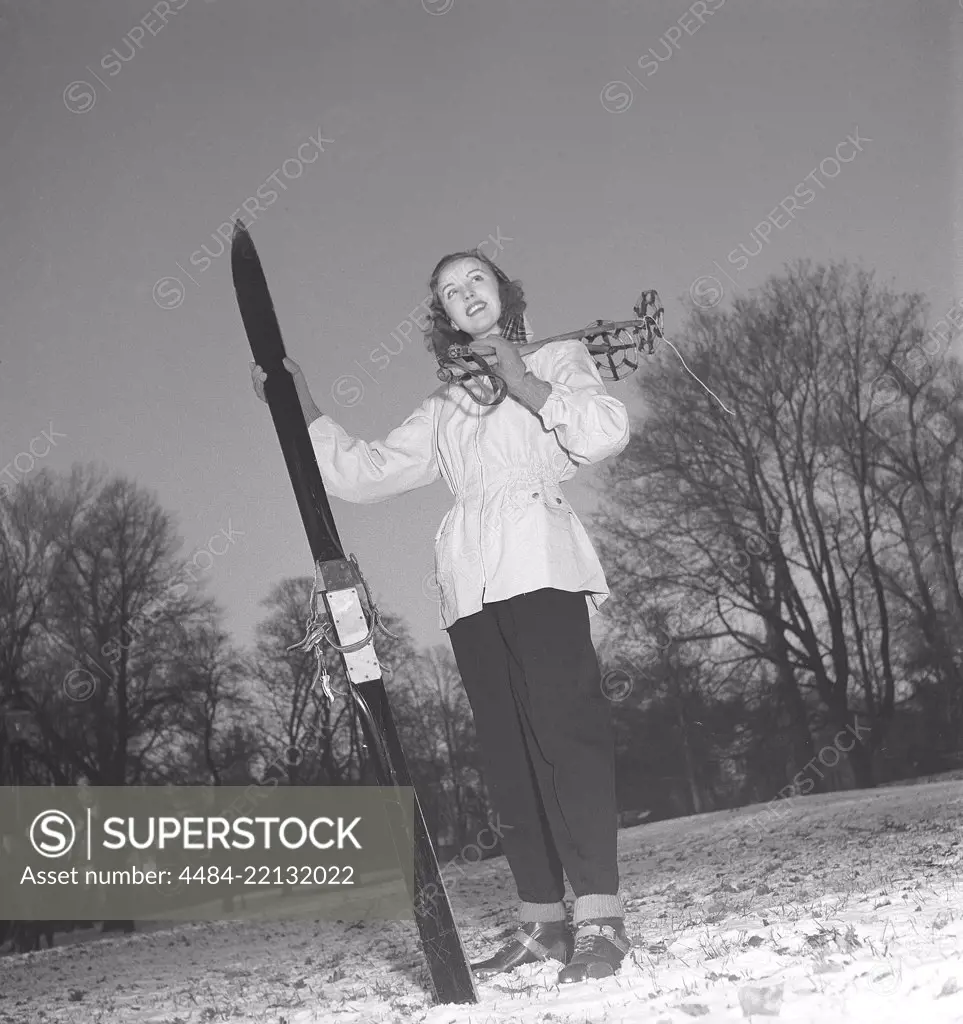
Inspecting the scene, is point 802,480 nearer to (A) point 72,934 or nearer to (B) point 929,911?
(B) point 929,911

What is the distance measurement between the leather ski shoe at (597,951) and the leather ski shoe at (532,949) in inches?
4.3

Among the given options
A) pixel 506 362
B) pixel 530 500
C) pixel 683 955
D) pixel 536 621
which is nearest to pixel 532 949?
pixel 683 955

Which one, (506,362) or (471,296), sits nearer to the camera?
(506,362)

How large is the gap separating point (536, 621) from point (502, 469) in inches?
14.2

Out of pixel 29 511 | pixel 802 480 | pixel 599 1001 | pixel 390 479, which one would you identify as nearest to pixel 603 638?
pixel 802 480

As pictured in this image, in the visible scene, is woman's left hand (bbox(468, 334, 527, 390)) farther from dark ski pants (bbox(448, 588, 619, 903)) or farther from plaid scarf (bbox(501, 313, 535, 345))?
dark ski pants (bbox(448, 588, 619, 903))

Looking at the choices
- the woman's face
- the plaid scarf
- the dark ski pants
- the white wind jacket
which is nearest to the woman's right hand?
the white wind jacket

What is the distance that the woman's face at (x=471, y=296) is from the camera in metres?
2.28

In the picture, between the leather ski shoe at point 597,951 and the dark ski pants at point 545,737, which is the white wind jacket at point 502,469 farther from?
the leather ski shoe at point 597,951

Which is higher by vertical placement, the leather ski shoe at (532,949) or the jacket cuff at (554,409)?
the jacket cuff at (554,409)

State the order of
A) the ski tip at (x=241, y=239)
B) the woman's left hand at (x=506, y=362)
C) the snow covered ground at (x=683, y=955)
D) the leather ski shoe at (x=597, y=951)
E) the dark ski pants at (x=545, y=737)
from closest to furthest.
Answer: the snow covered ground at (x=683, y=955) → the leather ski shoe at (x=597, y=951) → the dark ski pants at (x=545, y=737) → the woman's left hand at (x=506, y=362) → the ski tip at (x=241, y=239)

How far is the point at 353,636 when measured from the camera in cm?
195

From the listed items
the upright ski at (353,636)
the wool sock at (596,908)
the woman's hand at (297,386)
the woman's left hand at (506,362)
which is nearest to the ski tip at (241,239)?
the upright ski at (353,636)

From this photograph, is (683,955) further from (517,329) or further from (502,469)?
(517,329)
